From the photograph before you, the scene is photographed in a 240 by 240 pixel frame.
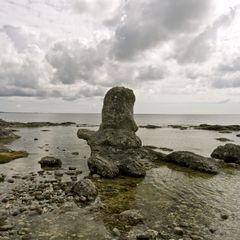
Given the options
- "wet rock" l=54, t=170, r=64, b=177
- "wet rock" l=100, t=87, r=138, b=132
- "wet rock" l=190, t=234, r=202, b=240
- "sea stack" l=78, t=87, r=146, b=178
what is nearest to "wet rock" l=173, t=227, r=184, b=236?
"wet rock" l=190, t=234, r=202, b=240

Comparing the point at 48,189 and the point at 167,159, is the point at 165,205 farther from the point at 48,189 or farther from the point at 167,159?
the point at 167,159

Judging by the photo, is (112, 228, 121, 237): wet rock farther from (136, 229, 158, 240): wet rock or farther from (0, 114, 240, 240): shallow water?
(136, 229, 158, 240): wet rock

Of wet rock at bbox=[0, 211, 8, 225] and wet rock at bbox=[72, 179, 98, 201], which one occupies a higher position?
wet rock at bbox=[72, 179, 98, 201]

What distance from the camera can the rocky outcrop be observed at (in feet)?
111

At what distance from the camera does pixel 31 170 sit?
36094 millimetres

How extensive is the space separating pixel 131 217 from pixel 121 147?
19.7 m

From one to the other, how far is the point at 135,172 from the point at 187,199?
9298mm

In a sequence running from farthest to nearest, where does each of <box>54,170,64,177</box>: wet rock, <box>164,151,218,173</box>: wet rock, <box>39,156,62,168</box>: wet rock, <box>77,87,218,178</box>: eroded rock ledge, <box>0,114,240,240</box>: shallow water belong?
<box>39,156,62,168</box>: wet rock → <box>164,151,218,173</box>: wet rock → <box>77,87,218,178</box>: eroded rock ledge → <box>54,170,64,177</box>: wet rock → <box>0,114,240,240</box>: shallow water

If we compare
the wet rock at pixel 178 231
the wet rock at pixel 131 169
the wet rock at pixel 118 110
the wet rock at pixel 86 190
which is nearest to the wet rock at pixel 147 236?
the wet rock at pixel 178 231

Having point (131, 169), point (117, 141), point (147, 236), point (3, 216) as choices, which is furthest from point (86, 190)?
point (117, 141)

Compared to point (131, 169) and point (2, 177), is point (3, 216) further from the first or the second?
point (131, 169)

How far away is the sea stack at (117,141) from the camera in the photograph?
3381cm

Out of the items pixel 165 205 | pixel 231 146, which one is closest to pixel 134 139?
pixel 231 146

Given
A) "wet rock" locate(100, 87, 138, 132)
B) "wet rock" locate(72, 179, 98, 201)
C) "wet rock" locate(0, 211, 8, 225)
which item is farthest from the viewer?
"wet rock" locate(100, 87, 138, 132)
